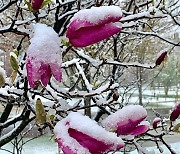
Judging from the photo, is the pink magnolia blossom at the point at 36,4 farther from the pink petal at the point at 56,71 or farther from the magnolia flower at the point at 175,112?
the magnolia flower at the point at 175,112

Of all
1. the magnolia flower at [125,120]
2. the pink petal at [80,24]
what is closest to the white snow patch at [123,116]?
the magnolia flower at [125,120]

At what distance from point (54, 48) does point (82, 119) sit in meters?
0.09

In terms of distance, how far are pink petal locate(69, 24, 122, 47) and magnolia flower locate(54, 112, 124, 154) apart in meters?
0.11

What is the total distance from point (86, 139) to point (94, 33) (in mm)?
133

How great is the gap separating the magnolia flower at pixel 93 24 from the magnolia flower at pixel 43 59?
0.11 feet

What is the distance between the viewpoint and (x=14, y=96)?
812 millimetres

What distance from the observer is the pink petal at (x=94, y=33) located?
1.34 ft

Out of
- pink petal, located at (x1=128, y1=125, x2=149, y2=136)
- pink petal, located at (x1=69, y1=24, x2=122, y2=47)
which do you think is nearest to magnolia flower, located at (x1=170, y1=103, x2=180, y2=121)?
pink petal, located at (x1=128, y1=125, x2=149, y2=136)

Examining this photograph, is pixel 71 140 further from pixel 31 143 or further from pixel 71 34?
pixel 31 143

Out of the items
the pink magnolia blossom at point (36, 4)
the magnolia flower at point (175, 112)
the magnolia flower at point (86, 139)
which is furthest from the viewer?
the magnolia flower at point (175, 112)

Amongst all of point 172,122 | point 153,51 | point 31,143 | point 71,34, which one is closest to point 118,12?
point 71,34

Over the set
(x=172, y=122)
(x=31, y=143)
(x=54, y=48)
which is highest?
(x=54, y=48)

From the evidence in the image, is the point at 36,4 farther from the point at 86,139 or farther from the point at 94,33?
the point at 86,139

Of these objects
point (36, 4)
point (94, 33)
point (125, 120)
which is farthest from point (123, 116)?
point (36, 4)
